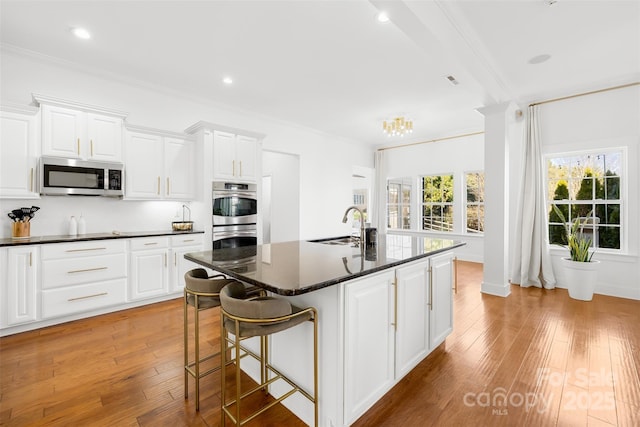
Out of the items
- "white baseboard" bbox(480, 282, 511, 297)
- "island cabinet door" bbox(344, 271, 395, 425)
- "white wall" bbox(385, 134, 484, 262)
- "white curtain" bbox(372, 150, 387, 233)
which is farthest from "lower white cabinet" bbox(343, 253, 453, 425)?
"white curtain" bbox(372, 150, 387, 233)

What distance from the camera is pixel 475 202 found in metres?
6.41

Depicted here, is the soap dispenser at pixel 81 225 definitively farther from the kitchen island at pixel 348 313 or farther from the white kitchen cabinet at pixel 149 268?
the kitchen island at pixel 348 313

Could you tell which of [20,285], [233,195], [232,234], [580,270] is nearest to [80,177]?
[20,285]

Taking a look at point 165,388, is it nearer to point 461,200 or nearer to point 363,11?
point 363,11

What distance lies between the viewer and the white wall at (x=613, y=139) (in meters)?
3.88

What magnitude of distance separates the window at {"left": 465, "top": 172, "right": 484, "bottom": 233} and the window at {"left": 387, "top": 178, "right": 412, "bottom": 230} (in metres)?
1.41

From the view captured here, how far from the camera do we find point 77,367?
2242mm

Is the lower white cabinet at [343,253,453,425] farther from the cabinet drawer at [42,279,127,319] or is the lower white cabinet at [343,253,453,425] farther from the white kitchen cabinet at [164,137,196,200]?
the white kitchen cabinet at [164,137,196,200]

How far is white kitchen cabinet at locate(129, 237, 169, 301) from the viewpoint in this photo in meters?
3.47

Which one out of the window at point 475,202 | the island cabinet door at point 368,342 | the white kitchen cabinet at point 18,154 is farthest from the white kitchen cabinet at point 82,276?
the window at point 475,202

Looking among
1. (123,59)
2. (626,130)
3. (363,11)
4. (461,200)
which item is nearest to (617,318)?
(626,130)

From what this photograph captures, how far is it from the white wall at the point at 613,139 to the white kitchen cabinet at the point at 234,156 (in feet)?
15.8

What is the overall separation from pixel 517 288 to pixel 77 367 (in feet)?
18.0

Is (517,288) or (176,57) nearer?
(176,57)
